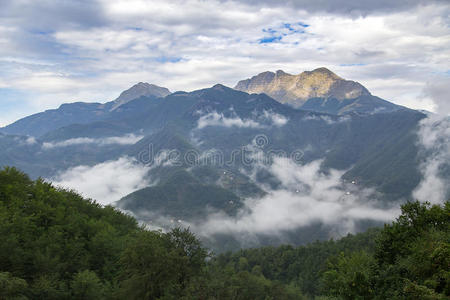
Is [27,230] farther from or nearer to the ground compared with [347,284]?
farther from the ground

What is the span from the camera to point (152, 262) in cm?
4422

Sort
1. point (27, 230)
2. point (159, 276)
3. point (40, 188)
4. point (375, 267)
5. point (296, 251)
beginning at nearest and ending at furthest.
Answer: point (375, 267)
point (159, 276)
point (27, 230)
point (40, 188)
point (296, 251)

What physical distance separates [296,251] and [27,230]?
6262 inches

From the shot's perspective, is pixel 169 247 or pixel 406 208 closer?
pixel 406 208

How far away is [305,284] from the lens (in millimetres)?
144875

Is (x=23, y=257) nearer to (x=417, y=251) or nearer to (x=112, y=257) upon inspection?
(x=112, y=257)

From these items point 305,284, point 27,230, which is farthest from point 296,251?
point 27,230

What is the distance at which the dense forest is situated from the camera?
108 feet

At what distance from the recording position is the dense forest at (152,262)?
33062 millimetres

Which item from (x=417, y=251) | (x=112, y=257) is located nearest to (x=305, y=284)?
(x=112, y=257)

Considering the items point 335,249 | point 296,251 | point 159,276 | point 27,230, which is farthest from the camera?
point 296,251

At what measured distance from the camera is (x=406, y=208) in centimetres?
4400

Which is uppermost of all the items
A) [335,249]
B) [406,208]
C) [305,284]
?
[406,208]

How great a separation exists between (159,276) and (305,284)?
119m
